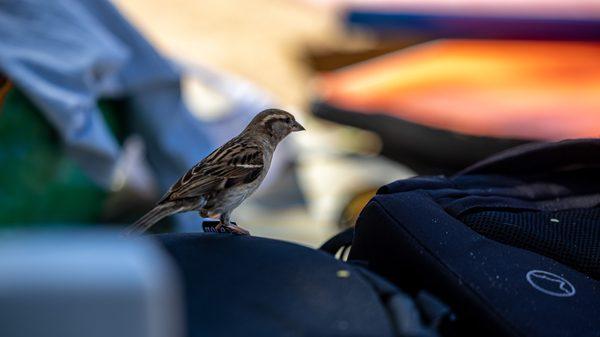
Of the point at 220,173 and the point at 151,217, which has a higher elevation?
the point at 220,173

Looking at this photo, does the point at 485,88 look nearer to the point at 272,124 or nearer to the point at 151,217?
the point at 272,124

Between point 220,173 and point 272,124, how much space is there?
0.31 metres

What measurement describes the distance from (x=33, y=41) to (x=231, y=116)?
5.18 ft

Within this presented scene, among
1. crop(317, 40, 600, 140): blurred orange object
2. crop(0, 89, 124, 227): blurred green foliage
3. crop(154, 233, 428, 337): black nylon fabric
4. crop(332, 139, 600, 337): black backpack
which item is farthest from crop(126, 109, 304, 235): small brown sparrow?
crop(317, 40, 600, 140): blurred orange object

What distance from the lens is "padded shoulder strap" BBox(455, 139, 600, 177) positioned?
1957mm

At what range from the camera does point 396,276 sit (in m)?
1.56

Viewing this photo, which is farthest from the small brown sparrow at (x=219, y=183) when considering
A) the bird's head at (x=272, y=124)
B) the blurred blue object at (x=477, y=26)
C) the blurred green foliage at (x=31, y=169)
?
the blurred blue object at (x=477, y=26)

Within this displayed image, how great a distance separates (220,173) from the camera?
2.09 meters

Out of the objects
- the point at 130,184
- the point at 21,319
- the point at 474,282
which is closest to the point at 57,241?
the point at 21,319

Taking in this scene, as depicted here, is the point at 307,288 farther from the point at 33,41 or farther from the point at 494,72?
the point at 494,72

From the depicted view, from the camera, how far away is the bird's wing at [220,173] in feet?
6.73

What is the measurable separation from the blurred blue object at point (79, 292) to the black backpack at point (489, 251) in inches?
32.2

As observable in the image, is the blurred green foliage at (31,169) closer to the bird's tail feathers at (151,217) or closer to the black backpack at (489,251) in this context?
the bird's tail feathers at (151,217)

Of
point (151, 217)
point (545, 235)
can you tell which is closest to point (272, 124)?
point (151, 217)
